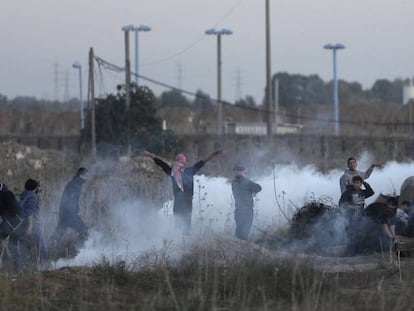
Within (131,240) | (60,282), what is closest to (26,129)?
(131,240)

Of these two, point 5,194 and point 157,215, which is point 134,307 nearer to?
point 5,194

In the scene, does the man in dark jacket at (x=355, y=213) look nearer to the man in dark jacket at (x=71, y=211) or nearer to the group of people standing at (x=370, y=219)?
the group of people standing at (x=370, y=219)

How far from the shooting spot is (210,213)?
770 inches

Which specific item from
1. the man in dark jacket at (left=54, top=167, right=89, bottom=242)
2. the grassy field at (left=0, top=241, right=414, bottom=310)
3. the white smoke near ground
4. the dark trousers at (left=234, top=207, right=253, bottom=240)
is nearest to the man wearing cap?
the white smoke near ground

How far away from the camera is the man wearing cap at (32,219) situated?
14.6 meters

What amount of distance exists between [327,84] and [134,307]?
111337mm

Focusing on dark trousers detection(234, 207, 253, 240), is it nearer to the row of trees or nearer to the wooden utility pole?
the wooden utility pole

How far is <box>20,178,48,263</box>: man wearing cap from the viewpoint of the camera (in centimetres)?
1465

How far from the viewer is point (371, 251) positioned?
1638 cm

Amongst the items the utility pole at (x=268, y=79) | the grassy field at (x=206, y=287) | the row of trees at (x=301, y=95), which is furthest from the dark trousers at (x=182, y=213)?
the row of trees at (x=301, y=95)

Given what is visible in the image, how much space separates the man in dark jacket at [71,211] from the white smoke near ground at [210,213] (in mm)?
365

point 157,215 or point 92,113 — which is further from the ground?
point 92,113

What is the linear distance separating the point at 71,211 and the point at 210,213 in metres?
3.79

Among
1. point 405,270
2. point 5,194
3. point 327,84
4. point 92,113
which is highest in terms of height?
point 327,84
